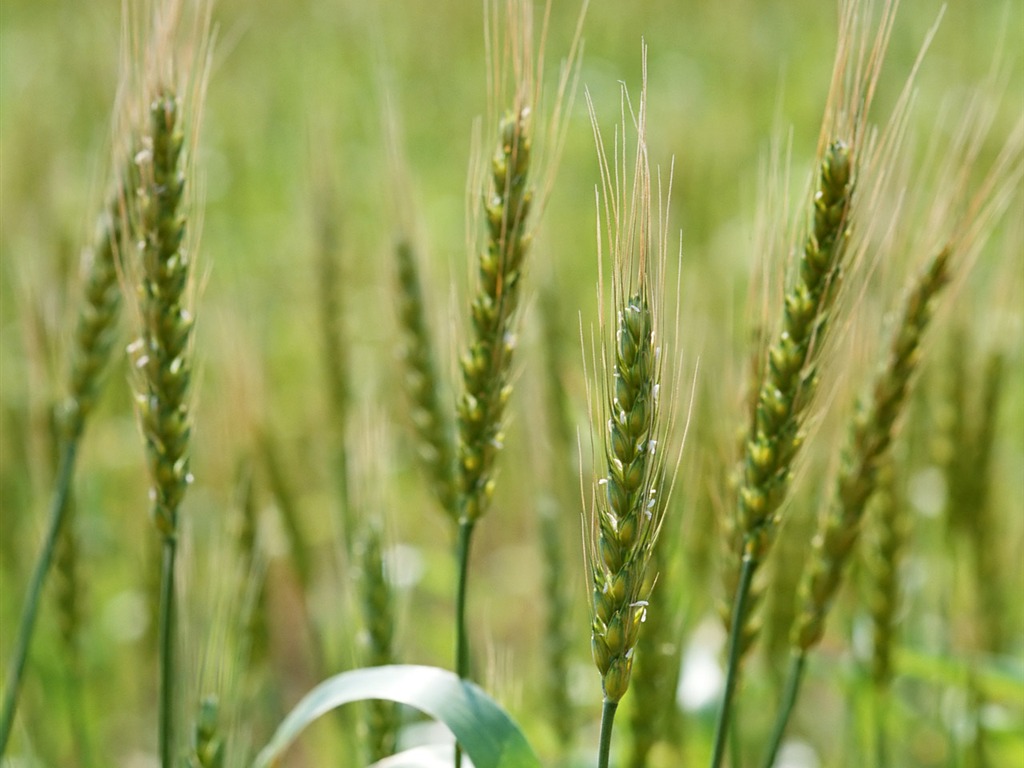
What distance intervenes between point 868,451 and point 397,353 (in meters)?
0.67

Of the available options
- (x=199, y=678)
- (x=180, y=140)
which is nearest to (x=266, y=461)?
(x=199, y=678)

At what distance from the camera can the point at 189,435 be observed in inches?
50.8

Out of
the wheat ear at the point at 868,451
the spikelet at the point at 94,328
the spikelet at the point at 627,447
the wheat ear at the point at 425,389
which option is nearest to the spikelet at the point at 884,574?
the wheat ear at the point at 868,451

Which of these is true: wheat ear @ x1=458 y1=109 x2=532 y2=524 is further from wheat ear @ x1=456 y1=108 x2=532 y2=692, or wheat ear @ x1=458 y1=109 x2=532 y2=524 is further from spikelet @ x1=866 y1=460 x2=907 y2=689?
spikelet @ x1=866 y1=460 x2=907 y2=689

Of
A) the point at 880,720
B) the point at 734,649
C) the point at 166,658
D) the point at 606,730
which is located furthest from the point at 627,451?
the point at 880,720

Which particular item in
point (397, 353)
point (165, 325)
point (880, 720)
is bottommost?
point (880, 720)

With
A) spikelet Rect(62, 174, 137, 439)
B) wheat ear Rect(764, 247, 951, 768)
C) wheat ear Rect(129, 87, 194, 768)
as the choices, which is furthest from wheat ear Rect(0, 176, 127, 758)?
wheat ear Rect(764, 247, 951, 768)

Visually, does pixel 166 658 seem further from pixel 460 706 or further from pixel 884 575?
pixel 884 575

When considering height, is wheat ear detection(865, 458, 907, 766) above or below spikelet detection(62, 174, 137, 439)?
below

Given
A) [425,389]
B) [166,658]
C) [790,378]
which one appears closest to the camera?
[790,378]

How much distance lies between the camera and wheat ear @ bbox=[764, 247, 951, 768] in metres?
1.34

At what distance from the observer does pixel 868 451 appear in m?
1.34

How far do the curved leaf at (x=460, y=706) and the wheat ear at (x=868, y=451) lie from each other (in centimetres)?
33

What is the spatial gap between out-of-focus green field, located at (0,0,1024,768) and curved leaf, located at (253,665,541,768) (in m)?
0.19
